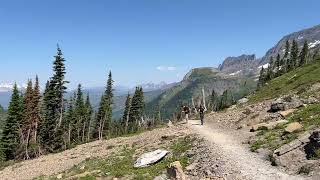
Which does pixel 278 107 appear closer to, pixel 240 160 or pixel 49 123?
pixel 240 160

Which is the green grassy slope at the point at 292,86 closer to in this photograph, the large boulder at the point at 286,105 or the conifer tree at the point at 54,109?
the large boulder at the point at 286,105

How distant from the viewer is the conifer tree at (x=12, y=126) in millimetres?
89688

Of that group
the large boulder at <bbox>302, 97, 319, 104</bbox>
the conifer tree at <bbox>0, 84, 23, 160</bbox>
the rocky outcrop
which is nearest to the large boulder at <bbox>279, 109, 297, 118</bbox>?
the large boulder at <bbox>302, 97, 319, 104</bbox>

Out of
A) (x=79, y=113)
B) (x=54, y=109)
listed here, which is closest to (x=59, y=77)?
(x=54, y=109)

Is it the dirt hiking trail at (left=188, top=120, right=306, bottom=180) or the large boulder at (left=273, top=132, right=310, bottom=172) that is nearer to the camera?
the dirt hiking trail at (left=188, top=120, right=306, bottom=180)

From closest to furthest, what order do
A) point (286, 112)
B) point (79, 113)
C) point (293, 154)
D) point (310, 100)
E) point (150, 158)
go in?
1. point (293, 154)
2. point (150, 158)
3. point (286, 112)
4. point (310, 100)
5. point (79, 113)

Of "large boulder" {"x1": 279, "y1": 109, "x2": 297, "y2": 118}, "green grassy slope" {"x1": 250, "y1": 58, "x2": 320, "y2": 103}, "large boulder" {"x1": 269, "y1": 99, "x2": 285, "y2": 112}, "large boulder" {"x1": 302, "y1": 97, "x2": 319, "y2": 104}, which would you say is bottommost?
"large boulder" {"x1": 279, "y1": 109, "x2": 297, "y2": 118}

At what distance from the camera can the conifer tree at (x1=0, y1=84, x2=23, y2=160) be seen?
89688 mm

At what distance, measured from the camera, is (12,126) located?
90250mm

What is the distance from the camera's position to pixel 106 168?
35.2m

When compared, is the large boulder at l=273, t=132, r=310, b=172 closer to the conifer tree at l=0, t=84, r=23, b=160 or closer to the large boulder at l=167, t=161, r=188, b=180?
the large boulder at l=167, t=161, r=188, b=180

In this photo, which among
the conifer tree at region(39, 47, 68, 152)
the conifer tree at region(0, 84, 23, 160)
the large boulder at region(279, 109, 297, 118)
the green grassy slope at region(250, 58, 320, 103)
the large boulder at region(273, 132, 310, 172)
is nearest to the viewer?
the large boulder at region(273, 132, 310, 172)

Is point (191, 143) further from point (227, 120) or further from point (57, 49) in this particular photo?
point (57, 49)

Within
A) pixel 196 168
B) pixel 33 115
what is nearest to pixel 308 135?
pixel 196 168
